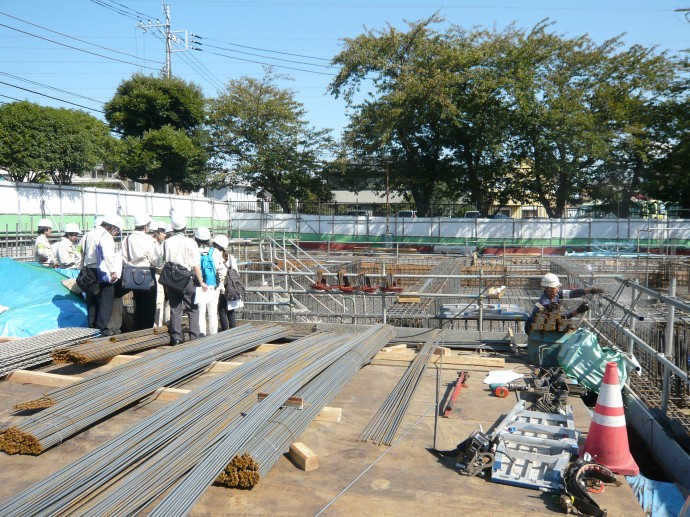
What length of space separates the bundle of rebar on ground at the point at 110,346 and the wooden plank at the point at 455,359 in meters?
2.77

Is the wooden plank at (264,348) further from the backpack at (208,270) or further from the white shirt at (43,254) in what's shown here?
the white shirt at (43,254)

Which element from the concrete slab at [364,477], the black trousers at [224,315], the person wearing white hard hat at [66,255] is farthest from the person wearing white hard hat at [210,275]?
the person wearing white hard hat at [66,255]

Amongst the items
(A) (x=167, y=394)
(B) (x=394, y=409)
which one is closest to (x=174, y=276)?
(A) (x=167, y=394)

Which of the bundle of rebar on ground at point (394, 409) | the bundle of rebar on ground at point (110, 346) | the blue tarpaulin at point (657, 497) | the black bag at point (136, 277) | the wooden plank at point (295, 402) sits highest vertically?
the black bag at point (136, 277)

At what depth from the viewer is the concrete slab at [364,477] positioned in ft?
13.1

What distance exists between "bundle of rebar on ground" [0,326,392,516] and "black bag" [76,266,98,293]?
2.76m

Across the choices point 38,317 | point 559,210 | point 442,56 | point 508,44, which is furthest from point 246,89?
point 38,317

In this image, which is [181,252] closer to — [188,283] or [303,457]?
[188,283]

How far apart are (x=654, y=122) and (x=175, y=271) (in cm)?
3705

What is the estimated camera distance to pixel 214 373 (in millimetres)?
6883

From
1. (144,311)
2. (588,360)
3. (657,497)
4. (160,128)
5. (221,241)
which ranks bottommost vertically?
(657,497)

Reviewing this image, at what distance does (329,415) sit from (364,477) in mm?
1169

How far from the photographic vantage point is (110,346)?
7.05 metres

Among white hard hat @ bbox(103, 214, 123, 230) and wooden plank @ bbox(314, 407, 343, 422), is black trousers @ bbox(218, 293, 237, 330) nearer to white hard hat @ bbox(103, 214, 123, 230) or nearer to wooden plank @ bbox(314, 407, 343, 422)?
white hard hat @ bbox(103, 214, 123, 230)
